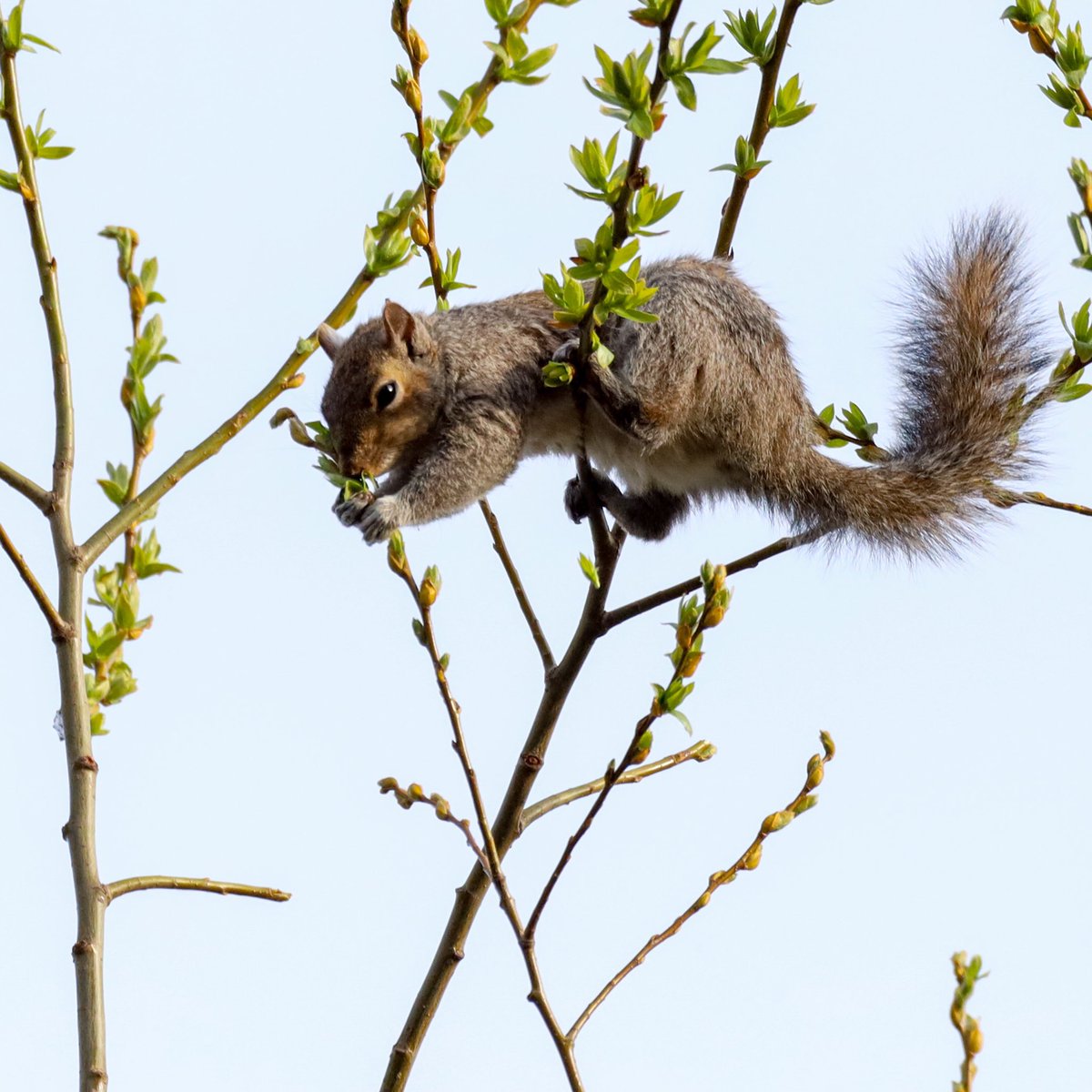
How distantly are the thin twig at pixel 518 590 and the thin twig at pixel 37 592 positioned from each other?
0.96 metres

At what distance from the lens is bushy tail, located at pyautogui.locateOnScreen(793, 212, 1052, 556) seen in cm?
335

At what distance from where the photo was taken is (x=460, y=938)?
2154 millimetres

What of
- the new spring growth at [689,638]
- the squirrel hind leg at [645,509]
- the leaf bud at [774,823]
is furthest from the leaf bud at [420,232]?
the squirrel hind leg at [645,509]

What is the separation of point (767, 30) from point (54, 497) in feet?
4.67

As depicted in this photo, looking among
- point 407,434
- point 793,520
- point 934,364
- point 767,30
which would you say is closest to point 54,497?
point 767,30

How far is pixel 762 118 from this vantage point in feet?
8.45

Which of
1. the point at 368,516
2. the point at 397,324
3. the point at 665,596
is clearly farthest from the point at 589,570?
the point at 397,324

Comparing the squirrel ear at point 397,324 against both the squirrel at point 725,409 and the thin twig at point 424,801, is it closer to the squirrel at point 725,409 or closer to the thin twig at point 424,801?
the squirrel at point 725,409

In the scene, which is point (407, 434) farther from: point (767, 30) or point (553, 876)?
point (553, 876)

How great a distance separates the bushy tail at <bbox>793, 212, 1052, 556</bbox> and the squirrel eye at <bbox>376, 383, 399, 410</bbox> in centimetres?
99

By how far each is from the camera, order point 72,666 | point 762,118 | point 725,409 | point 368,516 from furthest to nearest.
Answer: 1. point 725,409
2. point 368,516
3. point 762,118
4. point 72,666

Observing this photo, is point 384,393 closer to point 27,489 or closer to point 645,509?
point 645,509

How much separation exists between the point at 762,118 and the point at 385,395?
118cm

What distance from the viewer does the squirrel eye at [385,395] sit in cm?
338
